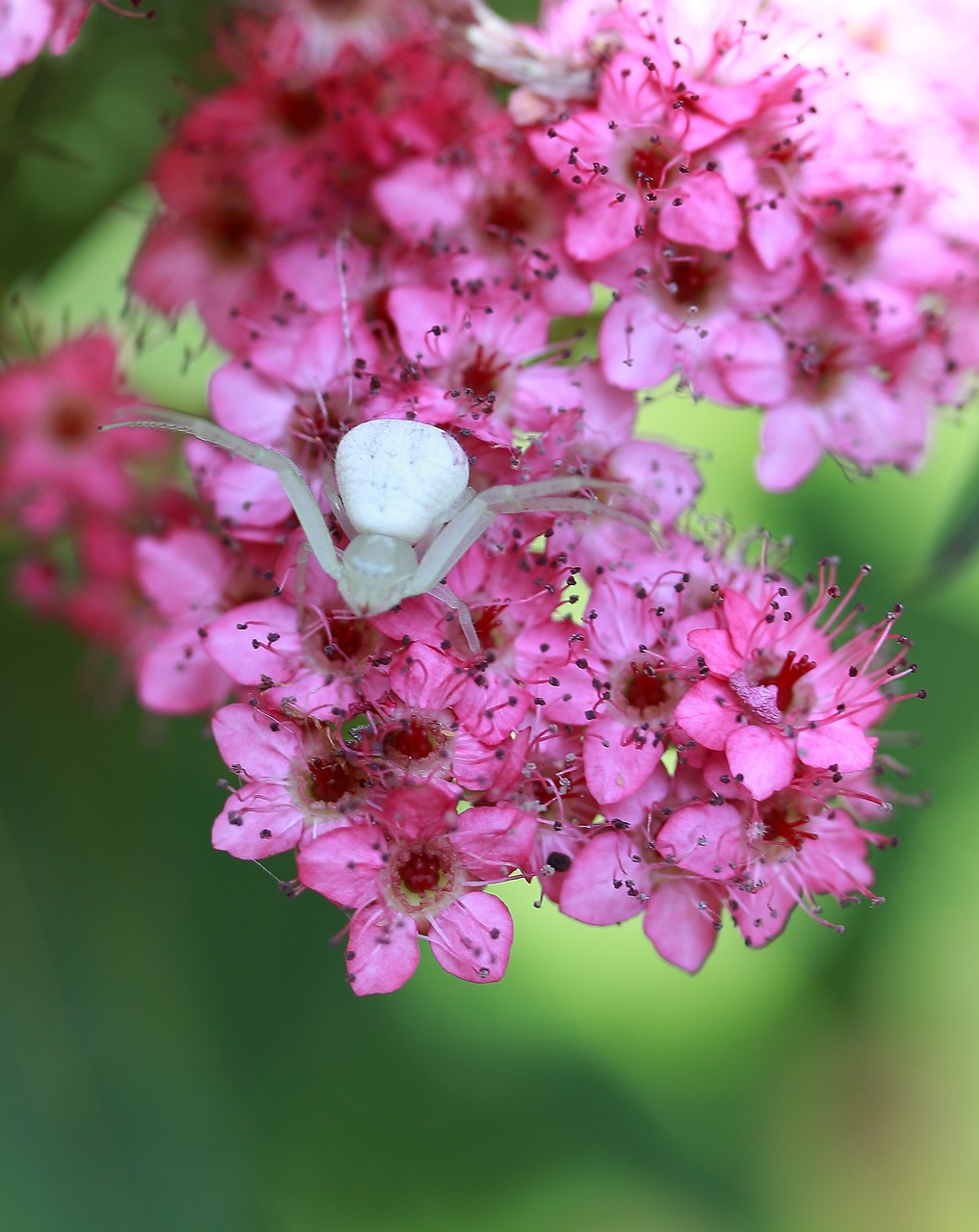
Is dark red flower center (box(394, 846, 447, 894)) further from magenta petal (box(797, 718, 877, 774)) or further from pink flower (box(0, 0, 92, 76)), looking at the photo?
pink flower (box(0, 0, 92, 76))

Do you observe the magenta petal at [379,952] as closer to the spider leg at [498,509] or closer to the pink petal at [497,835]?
the pink petal at [497,835]

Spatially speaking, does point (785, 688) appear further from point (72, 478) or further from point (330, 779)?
point (72, 478)

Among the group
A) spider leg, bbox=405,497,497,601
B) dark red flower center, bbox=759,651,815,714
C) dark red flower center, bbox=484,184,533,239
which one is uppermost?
dark red flower center, bbox=484,184,533,239

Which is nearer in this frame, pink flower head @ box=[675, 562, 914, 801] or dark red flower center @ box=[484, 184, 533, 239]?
pink flower head @ box=[675, 562, 914, 801]

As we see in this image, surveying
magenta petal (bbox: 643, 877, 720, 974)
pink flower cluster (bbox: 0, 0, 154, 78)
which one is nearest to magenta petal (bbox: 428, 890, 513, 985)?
magenta petal (bbox: 643, 877, 720, 974)

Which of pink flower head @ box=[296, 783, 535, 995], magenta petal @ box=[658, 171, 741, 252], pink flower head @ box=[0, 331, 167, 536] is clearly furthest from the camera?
pink flower head @ box=[0, 331, 167, 536]

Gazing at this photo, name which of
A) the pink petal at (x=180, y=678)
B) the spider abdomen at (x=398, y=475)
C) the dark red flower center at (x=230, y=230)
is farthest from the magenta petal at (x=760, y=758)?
the dark red flower center at (x=230, y=230)

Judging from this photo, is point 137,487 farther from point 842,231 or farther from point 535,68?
point 842,231

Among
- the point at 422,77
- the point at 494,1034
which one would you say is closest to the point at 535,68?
the point at 422,77
